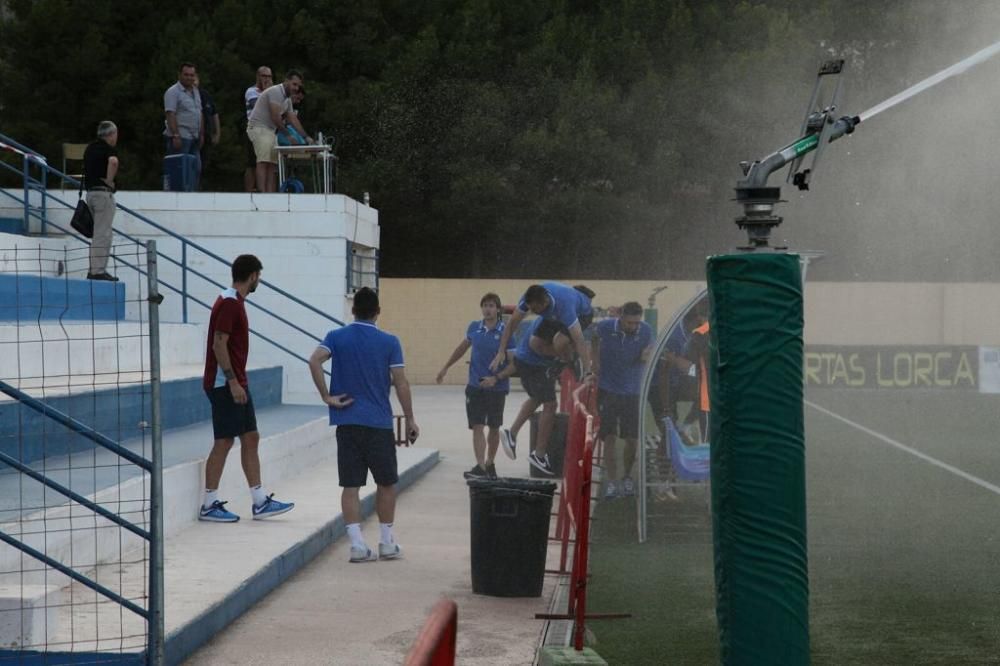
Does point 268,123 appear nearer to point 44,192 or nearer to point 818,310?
point 44,192

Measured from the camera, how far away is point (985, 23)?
23609mm

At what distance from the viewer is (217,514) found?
1038 cm

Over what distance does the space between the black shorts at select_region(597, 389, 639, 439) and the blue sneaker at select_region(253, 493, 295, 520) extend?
12.2 feet

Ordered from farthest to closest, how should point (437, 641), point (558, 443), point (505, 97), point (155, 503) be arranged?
1. point (505, 97)
2. point (558, 443)
3. point (155, 503)
4. point (437, 641)

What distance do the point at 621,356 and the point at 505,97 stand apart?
27012 millimetres

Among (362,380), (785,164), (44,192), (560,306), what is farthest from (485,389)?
(785,164)

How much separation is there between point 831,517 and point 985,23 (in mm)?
13749

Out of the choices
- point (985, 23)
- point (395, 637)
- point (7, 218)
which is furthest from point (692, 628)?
point (985, 23)

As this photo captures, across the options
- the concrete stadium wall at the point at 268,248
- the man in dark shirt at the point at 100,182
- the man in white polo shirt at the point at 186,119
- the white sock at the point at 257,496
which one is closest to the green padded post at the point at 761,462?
the white sock at the point at 257,496

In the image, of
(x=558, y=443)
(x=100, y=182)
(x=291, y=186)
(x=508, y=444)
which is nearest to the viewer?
(x=100, y=182)

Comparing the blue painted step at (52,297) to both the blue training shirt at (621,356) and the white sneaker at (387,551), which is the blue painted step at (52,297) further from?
the blue training shirt at (621,356)

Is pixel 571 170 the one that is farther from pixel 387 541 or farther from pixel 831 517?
pixel 387 541

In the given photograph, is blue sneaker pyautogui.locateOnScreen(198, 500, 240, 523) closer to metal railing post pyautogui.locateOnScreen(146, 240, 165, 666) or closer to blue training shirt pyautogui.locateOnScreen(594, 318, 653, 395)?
metal railing post pyautogui.locateOnScreen(146, 240, 165, 666)

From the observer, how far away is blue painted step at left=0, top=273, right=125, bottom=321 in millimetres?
12383
